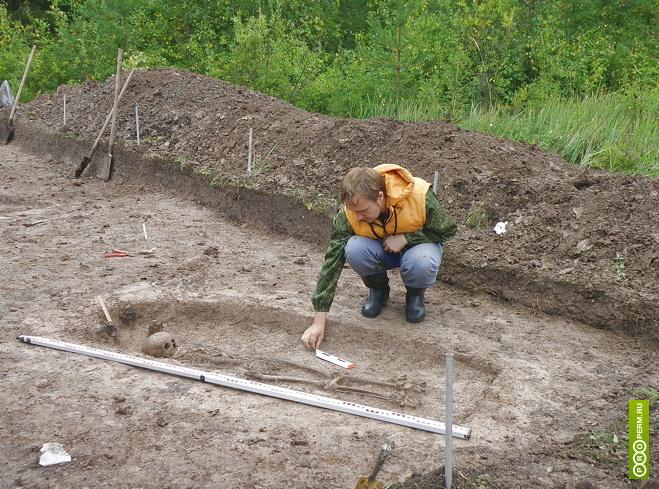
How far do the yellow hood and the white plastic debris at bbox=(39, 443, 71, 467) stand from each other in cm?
206

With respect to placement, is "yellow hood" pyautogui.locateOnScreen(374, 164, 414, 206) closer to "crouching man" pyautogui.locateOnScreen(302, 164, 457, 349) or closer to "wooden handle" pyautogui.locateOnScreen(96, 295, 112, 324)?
"crouching man" pyautogui.locateOnScreen(302, 164, 457, 349)

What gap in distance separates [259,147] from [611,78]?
16.2 feet

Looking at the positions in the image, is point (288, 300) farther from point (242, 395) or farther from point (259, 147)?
point (259, 147)

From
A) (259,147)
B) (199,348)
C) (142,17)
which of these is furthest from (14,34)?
(199,348)

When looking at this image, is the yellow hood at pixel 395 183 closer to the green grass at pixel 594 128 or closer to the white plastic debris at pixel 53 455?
the white plastic debris at pixel 53 455

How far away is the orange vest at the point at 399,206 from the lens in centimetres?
373

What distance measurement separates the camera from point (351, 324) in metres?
4.26

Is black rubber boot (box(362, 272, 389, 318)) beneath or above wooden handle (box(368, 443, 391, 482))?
beneath

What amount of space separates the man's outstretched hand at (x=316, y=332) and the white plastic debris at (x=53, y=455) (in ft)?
4.85

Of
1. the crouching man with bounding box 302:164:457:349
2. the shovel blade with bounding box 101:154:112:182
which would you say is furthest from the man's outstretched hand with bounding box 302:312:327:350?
the shovel blade with bounding box 101:154:112:182

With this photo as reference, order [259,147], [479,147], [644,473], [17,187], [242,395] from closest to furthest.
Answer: [644,473], [242,395], [479,147], [259,147], [17,187]

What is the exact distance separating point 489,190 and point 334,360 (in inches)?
89.0

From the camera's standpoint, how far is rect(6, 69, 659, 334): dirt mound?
445 centimetres

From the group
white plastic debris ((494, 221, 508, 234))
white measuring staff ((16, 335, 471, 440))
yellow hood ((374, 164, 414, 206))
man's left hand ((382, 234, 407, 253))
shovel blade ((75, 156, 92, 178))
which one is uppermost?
yellow hood ((374, 164, 414, 206))
